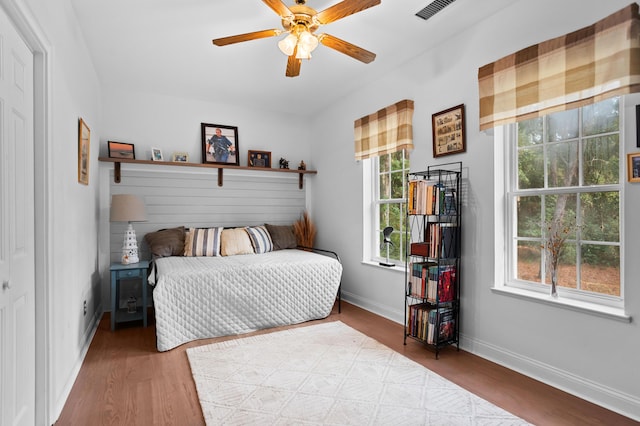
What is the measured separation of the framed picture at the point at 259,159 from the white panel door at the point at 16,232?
121 inches

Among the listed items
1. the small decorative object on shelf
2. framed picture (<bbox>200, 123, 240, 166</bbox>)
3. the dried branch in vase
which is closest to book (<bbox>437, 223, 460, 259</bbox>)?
the small decorative object on shelf

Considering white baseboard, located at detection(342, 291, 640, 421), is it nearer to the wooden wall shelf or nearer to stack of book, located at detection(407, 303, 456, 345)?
stack of book, located at detection(407, 303, 456, 345)

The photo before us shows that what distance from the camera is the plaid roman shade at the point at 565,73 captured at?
1.86 m

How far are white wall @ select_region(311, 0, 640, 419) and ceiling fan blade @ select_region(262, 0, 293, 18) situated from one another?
1.54 meters

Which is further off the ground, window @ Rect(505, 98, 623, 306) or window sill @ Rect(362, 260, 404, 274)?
window @ Rect(505, 98, 623, 306)

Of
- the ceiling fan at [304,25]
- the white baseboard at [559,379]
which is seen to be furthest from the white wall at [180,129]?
the white baseboard at [559,379]

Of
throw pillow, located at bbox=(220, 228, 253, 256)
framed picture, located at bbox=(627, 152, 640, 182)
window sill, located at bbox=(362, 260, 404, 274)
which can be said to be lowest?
window sill, located at bbox=(362, 260, 404, 274)

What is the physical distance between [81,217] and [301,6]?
2289mm

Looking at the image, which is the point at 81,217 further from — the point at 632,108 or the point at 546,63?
the point at 632,108

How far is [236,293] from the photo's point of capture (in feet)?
10.5

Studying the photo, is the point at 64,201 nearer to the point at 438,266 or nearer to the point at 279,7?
the point at 279,7

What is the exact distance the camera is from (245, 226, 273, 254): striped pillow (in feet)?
13.9

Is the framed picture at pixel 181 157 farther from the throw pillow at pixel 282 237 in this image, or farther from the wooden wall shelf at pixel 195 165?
the throw pillow at pixel 282 237

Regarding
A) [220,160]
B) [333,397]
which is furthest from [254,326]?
[220,160]
